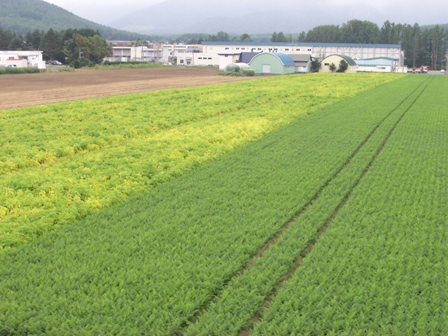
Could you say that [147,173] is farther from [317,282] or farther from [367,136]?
[367,136]

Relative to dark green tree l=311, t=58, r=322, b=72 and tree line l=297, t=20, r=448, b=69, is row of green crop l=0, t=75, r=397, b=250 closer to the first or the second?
dark green tree l=311, t=58, r=322, b=72

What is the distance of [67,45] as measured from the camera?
91.2m

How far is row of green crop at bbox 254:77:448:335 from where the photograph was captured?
5.81 meters

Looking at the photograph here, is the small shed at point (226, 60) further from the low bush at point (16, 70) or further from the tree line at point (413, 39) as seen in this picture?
the tree line at point (413, 39)

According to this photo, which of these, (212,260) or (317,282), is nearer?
(317,282)

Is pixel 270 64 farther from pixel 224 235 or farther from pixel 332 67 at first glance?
pixel 224 235

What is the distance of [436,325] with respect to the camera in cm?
573

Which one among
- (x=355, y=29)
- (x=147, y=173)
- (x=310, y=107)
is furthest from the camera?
(x=355, y=29)

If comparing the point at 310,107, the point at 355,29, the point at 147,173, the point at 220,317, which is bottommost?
the point at 220,317

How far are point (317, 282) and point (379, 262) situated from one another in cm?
120

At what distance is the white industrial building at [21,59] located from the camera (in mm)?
74250

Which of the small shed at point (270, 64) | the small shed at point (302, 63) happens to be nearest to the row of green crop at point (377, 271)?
the small shed at point (270, 64)

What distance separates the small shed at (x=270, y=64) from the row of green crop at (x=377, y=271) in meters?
60.1

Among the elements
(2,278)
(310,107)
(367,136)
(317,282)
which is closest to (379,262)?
(317,282)
